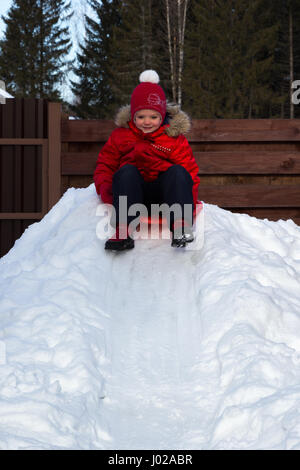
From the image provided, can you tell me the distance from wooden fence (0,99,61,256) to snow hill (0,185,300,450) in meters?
1.65

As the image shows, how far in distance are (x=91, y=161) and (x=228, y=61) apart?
576 inches

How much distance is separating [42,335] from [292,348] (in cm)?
133

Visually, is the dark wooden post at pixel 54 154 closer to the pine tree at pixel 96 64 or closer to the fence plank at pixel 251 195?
the fence plank at pixel 251 195

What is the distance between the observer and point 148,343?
288cm

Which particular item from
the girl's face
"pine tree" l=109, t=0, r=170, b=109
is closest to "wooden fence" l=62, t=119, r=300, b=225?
the girl's face

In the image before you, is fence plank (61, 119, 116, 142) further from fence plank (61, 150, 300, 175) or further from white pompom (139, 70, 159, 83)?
white pompom (139, 70, 159, 83)

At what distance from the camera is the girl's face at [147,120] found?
3.78 meters

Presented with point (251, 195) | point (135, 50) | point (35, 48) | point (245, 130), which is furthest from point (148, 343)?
point (35, 48)

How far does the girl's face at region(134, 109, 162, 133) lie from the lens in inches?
149

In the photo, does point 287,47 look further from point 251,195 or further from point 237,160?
point 251,195

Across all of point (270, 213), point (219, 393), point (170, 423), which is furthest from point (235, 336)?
point (270, 213)

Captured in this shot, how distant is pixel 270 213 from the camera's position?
5.81m

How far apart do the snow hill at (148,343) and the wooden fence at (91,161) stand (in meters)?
1.69
